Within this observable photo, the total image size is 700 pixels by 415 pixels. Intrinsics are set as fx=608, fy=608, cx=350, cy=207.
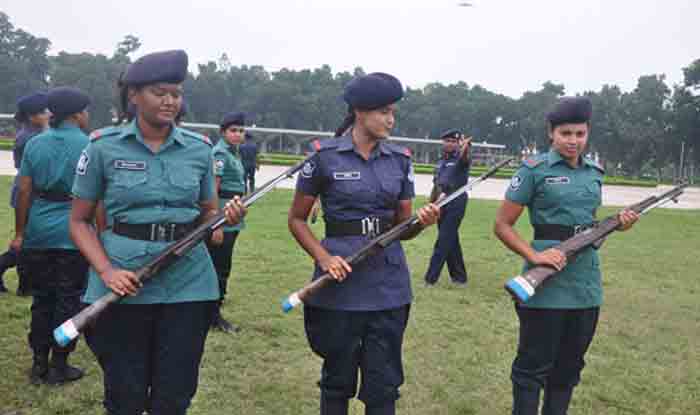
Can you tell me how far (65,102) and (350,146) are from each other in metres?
2.35

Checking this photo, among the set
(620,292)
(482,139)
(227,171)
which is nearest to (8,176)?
(227,171)

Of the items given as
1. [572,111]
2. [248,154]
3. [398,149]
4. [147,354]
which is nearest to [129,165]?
[147,354]

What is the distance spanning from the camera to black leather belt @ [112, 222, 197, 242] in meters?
2.80

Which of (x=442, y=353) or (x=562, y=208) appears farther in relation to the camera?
(x=442, y=353)

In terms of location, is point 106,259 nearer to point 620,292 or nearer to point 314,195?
point 314,195

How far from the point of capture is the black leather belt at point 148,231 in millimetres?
2799

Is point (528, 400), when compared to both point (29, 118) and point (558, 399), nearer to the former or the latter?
point (558, 399)

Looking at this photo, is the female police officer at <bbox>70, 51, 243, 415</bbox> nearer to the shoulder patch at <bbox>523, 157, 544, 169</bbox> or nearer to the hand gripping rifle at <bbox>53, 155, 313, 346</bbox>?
the hand gripping rifle at <bbox>53, 155, 313, 346</bbox>

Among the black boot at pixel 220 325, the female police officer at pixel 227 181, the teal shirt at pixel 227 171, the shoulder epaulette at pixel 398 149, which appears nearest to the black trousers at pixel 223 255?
the female police officer at pixel 227 181

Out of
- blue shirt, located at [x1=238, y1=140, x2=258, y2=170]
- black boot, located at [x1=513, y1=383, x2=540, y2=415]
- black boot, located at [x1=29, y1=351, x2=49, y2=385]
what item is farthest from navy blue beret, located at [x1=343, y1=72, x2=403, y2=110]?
blue shirt, located at [x1=238, y1=140, x2=258, y2=170]

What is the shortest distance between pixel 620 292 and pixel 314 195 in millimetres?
6363

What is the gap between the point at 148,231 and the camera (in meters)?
2.81

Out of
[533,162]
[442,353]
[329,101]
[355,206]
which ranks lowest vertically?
[442,353]

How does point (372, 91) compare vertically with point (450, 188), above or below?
above
